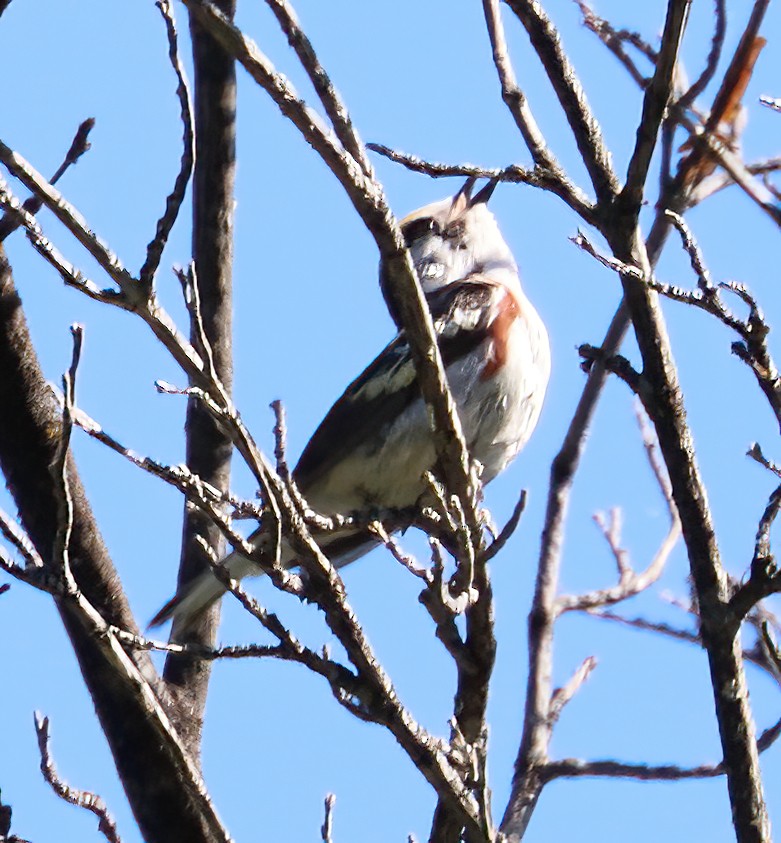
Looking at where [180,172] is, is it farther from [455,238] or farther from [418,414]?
[455,238]

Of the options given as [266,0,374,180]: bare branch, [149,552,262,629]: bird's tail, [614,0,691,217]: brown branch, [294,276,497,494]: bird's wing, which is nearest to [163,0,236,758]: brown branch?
[149,552,262,629]: bird's tail

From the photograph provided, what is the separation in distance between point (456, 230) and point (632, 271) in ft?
13.9

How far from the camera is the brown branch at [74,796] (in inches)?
134

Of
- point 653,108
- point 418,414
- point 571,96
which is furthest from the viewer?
point 418,414

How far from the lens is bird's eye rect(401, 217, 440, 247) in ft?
23.5

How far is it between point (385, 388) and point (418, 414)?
9.8 inches

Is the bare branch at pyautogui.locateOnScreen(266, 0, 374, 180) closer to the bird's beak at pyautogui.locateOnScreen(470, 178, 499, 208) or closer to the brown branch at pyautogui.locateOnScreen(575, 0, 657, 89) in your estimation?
the brown branch at pyautogui.locateOnScreen(575, 0, 657, 89)

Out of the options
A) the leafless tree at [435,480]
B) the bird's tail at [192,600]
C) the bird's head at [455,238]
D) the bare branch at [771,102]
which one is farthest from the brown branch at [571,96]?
the bird's head at [455,238]

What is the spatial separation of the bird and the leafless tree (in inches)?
22.4

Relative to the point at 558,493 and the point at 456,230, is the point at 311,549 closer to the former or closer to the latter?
the point at 558,493

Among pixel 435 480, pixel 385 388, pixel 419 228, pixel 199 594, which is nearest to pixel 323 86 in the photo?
pixel 435 480

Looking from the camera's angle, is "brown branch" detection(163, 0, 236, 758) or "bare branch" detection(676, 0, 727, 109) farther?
"brown branch" detection(163, 0, 236, 758)

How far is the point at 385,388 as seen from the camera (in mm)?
5379

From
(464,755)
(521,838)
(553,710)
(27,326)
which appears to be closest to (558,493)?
(553,710)
